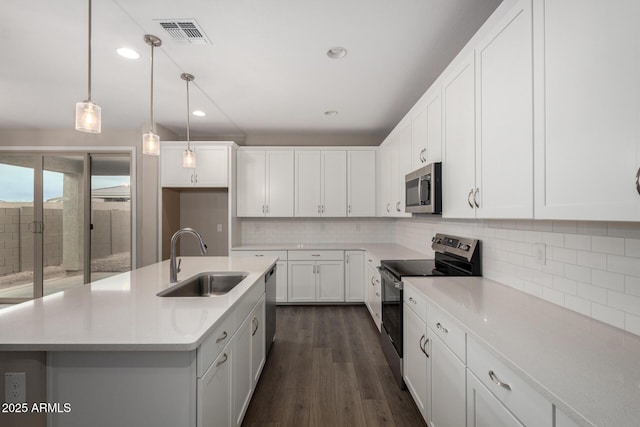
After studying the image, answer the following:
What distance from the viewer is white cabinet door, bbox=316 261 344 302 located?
423 cm

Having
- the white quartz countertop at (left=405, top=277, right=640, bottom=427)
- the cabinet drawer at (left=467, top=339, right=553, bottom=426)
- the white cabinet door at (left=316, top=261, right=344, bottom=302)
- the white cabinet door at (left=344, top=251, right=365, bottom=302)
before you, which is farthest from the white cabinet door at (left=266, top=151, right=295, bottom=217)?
the cabinet drawer at (left=467, top=339, right=553, bottom=426)

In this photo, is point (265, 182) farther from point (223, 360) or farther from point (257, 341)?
A: point (223, 360)

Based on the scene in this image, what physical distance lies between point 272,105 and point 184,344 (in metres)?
2.97

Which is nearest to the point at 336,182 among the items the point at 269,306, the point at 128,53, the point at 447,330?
the point at 269,306

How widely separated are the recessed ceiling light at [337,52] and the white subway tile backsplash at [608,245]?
199cm

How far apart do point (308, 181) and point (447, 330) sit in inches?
129

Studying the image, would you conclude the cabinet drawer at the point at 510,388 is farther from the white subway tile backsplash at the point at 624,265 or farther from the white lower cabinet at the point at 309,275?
the white lower cabinet at the point at 309,275

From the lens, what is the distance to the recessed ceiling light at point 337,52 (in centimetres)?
230

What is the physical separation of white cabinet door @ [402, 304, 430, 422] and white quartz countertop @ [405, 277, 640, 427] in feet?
1.04

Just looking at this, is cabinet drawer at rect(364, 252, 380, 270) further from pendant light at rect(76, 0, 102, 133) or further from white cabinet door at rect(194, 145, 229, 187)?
pendant light at rect(76, 0, 102, 133)

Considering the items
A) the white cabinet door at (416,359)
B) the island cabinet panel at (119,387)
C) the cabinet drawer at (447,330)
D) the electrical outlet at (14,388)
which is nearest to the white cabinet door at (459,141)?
the cabinet drawer at (447,330)

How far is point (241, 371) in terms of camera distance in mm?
1778

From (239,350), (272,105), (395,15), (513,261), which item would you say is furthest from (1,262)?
(513,261)

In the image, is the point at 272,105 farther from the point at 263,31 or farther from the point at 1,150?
the point at 1,150
